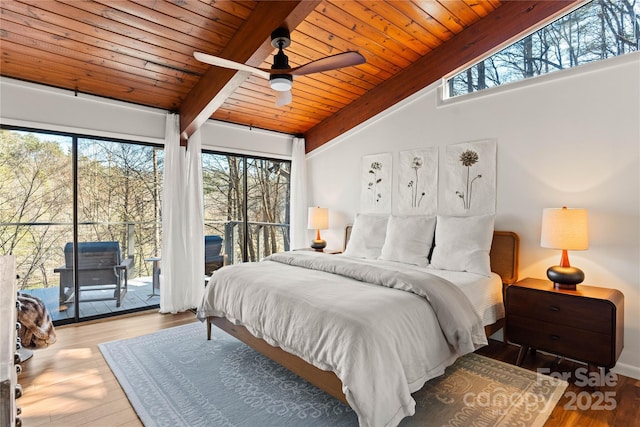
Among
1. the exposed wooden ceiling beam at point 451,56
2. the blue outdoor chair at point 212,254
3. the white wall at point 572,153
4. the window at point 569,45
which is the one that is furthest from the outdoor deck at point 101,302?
the window at point 569,45

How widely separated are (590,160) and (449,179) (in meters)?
1.23

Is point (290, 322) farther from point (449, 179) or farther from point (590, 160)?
point (590, 160)

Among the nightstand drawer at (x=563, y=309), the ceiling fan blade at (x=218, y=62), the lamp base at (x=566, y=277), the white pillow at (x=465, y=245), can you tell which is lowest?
the nightstand drawer at (x=563, y=309)

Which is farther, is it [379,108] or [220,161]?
[220,161]

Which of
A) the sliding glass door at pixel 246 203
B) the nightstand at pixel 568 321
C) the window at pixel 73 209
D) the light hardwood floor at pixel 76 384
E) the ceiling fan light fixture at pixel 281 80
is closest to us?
the light hardwood floor at pixel 76 384

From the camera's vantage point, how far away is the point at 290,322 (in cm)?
221

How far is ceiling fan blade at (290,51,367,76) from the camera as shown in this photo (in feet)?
7.80

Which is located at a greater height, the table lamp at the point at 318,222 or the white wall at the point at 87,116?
the white wall at the point at 87,116

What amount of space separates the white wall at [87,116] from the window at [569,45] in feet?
10.5

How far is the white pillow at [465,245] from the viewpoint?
10.1 feet

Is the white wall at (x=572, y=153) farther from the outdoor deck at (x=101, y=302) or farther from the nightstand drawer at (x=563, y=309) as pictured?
the outdoor deck at (x=101, y=302)

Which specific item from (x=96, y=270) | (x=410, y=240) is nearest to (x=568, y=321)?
(x=410, y=240)

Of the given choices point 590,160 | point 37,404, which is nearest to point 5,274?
point 37,404

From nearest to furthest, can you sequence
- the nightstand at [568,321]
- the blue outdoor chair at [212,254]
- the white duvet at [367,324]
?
the white duvet at [367,324], the nightstand at [568,321], the blue outdoor chair at [212,254]
